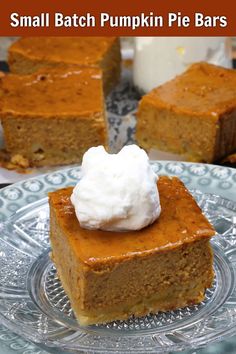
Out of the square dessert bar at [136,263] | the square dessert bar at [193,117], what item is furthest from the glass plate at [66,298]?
the square dessert bar at [193,117]

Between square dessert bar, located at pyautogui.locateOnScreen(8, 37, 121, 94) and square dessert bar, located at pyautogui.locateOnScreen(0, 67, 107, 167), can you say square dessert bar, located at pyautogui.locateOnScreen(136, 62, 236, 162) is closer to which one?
square dessert bar, located at pyautogui.locateOnScreen(0, 67, 107, 167)

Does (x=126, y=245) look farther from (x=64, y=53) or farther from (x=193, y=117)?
(x=64, y=53)

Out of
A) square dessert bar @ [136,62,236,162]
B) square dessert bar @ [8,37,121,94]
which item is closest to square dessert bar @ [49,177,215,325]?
square dessert bar @ [136,62,236,162]

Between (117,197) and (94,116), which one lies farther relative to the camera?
(94,116)

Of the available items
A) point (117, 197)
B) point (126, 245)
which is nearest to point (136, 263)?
point (126, 245)

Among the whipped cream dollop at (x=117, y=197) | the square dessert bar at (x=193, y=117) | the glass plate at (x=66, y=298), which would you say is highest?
the whipped cream dollop at (x=117, y=197)

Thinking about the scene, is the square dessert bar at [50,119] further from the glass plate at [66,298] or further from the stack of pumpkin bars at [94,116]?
the glass plate at [66,298]

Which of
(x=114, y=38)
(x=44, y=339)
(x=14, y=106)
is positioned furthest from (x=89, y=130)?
(x=44, y=339)
